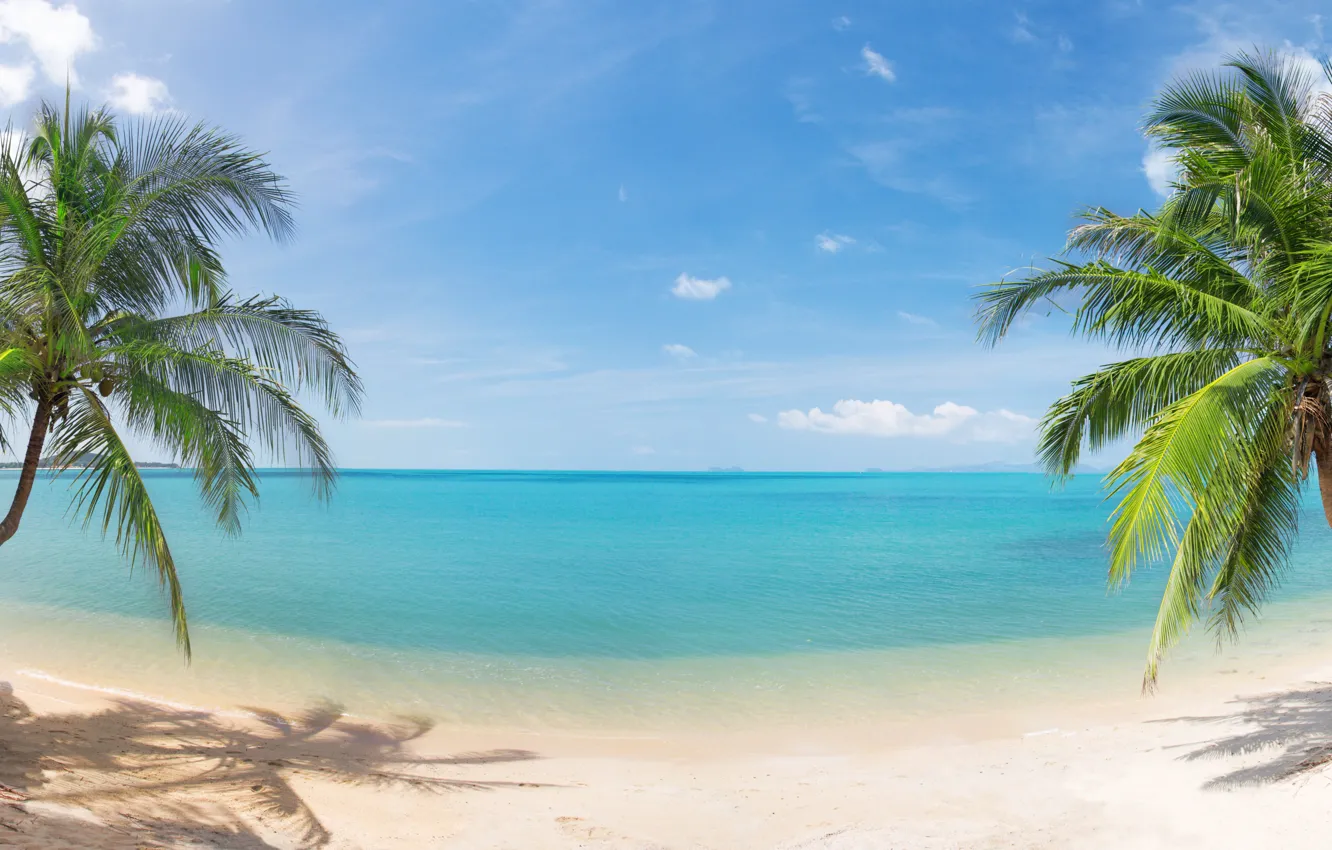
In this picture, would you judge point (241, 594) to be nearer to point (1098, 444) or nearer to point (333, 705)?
point (333, 705)

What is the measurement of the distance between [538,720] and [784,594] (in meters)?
10.1

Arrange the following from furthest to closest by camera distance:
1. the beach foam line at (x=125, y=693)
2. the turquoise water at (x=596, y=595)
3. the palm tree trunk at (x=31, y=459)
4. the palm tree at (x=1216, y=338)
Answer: the turquoise water at (x=596, y=595)
the beach foam line at (x=125, y=693)
the palm tree trunk at (x=31, y=459)
the palm tree at (x=1216, y=338)

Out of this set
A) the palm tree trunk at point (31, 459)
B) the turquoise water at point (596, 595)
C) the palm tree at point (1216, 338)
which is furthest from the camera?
the turquoise water at point (596, 595)

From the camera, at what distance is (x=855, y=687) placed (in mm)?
10383

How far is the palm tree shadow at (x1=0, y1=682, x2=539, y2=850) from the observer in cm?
566

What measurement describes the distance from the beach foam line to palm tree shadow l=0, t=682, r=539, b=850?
0.45 feet

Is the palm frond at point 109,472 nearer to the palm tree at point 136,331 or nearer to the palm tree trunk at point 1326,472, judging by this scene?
the palm tree at point 136,331

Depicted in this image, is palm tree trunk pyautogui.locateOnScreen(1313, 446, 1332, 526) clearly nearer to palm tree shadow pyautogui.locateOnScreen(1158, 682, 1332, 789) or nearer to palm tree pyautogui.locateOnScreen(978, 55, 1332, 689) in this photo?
palm tree pyautogui.locateOnScreen(978, 55, 1332, 689)

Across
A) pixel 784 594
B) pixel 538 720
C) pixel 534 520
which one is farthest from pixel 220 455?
pixel 534 520

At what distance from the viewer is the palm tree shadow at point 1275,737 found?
19.6 feet

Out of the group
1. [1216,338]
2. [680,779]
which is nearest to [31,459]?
[680,779]

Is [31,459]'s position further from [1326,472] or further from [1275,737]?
[1275,737]

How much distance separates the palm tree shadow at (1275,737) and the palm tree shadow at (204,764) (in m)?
6.50

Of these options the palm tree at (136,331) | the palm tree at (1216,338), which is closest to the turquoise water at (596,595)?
the palm tree at (136,331)
